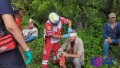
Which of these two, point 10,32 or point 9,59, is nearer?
point 10,32

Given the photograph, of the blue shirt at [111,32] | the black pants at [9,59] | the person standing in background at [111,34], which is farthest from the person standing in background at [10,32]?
the blue shirt at [111,32]

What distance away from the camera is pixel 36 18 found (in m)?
11.0

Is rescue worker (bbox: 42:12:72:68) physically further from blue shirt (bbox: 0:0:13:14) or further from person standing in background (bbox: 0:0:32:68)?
blue shirt (bbox: 0:0:13:14)

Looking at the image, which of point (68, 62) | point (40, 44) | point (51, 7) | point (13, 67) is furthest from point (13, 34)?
point (51, 7)

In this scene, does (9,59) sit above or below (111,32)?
above

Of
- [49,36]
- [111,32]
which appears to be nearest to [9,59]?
[49,36]

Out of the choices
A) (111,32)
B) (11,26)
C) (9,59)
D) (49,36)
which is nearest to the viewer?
(11,26)

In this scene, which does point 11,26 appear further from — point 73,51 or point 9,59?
point 73,51

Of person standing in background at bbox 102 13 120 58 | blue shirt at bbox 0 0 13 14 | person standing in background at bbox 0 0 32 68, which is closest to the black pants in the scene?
person standing in background at bbox 0 0 32 68

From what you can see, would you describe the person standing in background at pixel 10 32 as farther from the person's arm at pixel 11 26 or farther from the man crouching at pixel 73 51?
the man crouching at pixel 73 51

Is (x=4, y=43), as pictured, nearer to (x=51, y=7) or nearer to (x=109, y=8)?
(x=109, y=8)

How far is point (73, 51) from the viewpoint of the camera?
264 inches

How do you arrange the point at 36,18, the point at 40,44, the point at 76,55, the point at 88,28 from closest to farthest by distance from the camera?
the point at 76,55 → the point at 40,44 → the point at 88,28 → the point at 36,18

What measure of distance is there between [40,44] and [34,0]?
3.10 metres
